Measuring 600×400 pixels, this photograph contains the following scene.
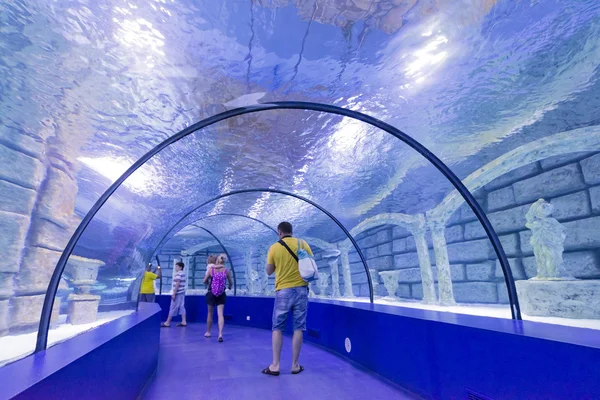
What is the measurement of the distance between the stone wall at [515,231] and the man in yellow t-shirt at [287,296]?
4.35 m

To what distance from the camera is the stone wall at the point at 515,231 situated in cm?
451

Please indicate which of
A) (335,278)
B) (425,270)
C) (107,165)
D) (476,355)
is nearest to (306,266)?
(476,355)

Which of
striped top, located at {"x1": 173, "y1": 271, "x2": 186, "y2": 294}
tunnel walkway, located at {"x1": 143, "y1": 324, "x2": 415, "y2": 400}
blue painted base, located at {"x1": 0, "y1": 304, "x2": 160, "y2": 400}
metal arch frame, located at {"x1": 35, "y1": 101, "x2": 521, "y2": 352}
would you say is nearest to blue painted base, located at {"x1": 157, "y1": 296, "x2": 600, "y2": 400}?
tunnel walkway, located at {"x1": 143, "y1": 324, "x2": 415, "y2": 400}

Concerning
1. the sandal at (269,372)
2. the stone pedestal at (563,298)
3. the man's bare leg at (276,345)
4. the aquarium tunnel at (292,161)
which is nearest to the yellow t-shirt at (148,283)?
the aquarium tunnel at (292,161)

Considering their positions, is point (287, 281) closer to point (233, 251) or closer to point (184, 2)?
point (184, 2)

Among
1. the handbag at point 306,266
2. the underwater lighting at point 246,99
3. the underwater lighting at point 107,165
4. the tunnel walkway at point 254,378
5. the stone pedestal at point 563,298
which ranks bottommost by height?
the tunnel walkway at point 254,378

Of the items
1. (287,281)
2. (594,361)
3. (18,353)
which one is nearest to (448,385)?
(594,361)

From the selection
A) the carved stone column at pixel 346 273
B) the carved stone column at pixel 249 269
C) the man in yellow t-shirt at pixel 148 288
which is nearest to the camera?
the man in yellow t-shirt at pixel 148 288

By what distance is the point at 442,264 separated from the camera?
688 cm

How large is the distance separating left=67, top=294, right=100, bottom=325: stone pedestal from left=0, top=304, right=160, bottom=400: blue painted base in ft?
4.59

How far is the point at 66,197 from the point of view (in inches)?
141

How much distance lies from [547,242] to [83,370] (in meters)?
5.44

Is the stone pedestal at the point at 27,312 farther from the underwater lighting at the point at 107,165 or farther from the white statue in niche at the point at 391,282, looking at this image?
the white statue in niche at the point at 391,282

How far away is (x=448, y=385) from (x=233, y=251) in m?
15.0
